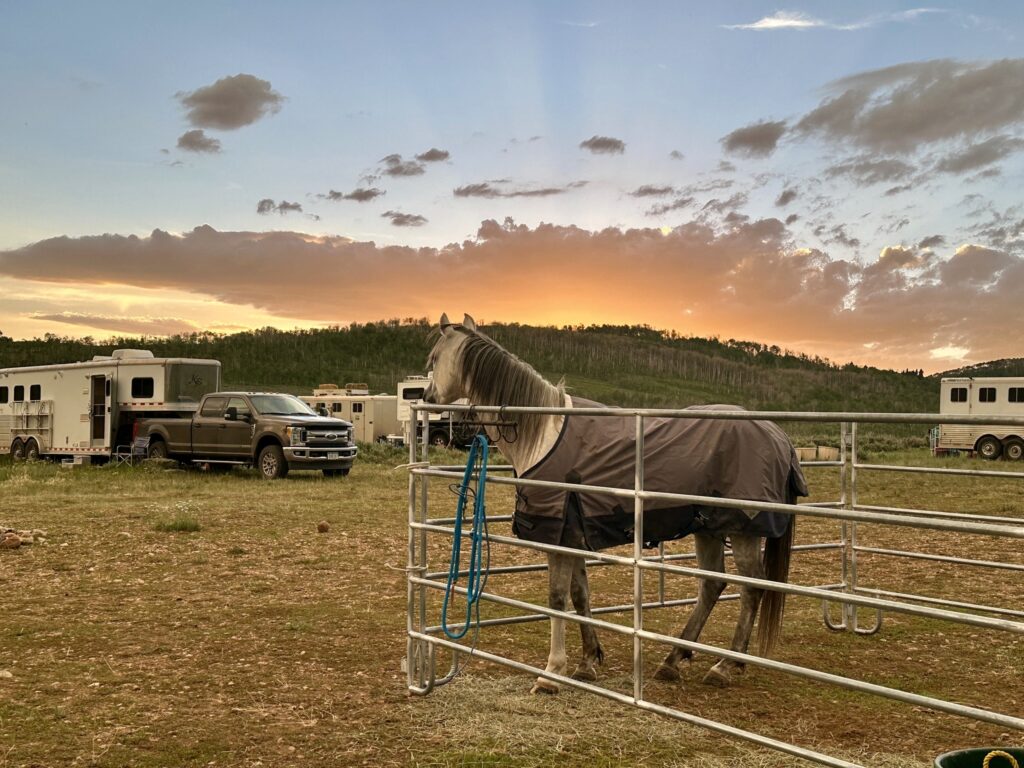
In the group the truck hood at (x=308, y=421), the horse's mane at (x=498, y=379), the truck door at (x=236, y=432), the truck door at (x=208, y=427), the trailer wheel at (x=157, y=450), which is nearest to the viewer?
the horse's mane at (x=498, y=379)

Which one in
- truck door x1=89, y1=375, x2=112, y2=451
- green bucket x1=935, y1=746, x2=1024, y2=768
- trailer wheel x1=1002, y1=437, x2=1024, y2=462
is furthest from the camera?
trailer wheel x1=1002, y1=437, x2=1024, y2=462

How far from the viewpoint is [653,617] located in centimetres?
709

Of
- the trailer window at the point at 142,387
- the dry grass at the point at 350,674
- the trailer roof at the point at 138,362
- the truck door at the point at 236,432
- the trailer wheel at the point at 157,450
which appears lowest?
the dry grass at the point at 350,674

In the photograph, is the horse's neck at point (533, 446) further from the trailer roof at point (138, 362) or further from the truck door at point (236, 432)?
the trailer roof at point (138, 362)

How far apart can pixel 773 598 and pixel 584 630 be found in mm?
1124

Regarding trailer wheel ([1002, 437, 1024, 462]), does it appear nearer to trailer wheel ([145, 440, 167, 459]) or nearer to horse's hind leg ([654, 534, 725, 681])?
trailer wheel ([145, 440, 167, 459])

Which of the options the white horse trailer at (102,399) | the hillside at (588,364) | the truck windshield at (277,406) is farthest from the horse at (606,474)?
the hillside at (588,364)

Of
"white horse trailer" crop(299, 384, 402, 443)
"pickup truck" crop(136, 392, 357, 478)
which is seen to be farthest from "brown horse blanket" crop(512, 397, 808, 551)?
"white horse trailer" crop(299, 384, 402, 443)

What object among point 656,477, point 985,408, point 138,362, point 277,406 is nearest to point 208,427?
point 277,406

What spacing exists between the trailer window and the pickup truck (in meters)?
1.67

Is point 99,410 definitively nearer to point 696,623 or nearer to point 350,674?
point 350,674

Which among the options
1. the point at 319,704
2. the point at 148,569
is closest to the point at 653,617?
the point at 319,704

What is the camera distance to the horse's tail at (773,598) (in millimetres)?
5340

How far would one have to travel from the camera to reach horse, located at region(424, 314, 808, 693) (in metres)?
4.82
